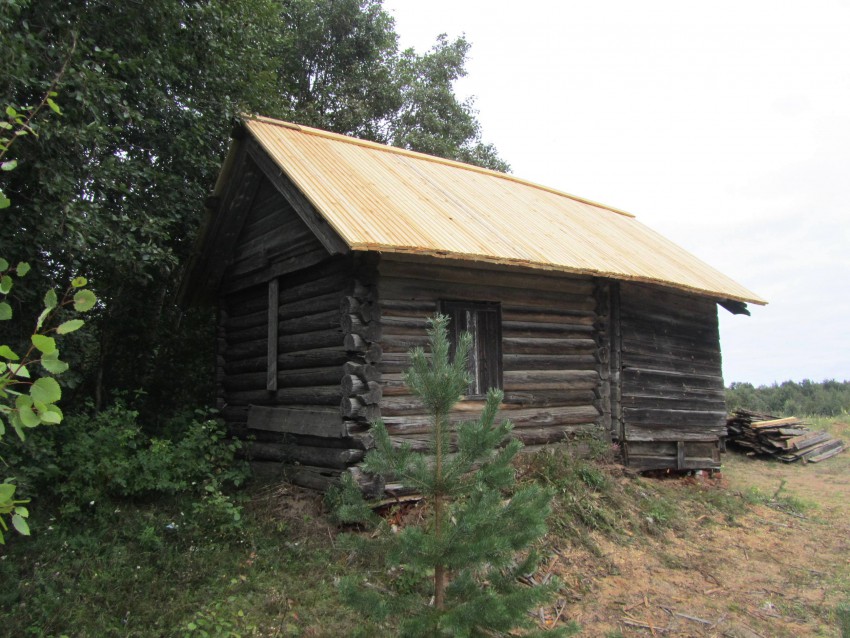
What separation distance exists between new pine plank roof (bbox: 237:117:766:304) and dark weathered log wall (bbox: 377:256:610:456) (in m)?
0.57

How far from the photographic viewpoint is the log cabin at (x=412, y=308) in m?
8.18

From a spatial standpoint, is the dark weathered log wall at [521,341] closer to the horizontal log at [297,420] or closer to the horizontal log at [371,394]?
the horizontal log at [371,394]

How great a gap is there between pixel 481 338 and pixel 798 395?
41935 millimetres

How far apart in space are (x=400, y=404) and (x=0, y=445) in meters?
4.47

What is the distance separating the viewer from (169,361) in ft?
41.2

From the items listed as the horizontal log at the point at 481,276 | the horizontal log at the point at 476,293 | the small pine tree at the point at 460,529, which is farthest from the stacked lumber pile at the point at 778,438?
the small pine tree at the point at 460,529

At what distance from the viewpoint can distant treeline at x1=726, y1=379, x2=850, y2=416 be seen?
121 feet

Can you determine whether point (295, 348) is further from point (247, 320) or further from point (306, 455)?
point (247, 320)

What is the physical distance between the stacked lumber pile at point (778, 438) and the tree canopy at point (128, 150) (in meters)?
13.1

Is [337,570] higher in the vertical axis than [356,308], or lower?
lower

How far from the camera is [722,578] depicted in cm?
785

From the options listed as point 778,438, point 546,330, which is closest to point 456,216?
point 546,330

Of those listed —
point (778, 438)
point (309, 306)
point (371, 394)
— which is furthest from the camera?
point (778, 438)

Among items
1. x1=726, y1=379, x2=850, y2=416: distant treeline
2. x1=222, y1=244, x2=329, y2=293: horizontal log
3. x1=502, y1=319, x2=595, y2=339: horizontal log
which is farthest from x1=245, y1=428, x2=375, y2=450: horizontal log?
x1=726, y1=379, x2=850, y2=416: distant treeline
